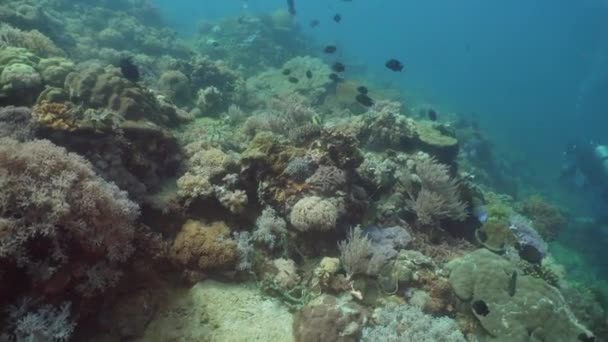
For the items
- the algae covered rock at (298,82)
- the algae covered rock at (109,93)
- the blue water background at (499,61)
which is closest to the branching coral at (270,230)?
the algae covered rock at (109,93)

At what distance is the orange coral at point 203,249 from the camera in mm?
5777

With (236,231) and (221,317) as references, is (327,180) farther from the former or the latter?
(221,317)

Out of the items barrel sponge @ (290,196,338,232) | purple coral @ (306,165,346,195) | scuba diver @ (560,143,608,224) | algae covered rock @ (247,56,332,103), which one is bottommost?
scuba diver @ (560,143,608,224)

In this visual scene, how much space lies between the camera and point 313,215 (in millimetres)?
6352

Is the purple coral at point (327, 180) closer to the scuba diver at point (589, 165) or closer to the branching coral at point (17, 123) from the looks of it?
the branching coral at point (17, 123)

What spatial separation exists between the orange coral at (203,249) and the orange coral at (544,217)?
15028mm

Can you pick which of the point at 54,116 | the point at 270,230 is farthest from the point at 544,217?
the point at 54,116

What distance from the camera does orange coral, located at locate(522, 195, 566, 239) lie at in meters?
16.6

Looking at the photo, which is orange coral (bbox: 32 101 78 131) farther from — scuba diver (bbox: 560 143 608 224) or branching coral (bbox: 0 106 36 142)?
scuba diver (bbox: 560 143 608 224)

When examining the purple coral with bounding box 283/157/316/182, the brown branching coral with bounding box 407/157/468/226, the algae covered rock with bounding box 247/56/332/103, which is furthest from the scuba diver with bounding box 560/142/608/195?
the purple coral with bounding box 283/157/316/182

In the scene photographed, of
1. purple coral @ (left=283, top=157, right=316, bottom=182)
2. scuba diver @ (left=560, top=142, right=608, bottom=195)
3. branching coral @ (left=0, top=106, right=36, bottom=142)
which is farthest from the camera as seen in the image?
scuba diver @ (left=560, top=142, right=608, bottom=195)

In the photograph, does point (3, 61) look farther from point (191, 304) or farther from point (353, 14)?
point (353, 14)

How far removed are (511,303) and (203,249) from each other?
15.8ft

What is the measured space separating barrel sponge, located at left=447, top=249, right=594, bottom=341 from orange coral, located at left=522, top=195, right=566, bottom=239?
1158cm
